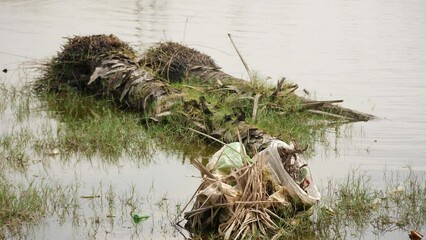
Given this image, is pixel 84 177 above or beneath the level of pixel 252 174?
beneath

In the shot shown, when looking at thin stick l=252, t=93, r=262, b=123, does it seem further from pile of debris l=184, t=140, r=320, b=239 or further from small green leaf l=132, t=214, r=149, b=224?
small green leaf l=132, t=214, r=149, b=224

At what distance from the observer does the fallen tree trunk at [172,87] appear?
969 cm

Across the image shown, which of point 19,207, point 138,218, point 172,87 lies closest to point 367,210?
point 138,218

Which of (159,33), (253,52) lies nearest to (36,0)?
(159,33)

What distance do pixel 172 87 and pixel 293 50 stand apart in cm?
686

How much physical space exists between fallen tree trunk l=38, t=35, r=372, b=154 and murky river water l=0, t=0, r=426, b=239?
0.78 meters

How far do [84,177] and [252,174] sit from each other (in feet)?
7.03

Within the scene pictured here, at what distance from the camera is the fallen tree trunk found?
9688 mm

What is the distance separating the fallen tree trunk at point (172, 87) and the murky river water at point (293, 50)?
2.55ft

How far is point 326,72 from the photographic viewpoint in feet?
49.3

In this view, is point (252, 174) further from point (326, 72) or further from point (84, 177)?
point (326, 72)

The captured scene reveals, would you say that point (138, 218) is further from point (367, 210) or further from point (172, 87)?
point (172, 87)

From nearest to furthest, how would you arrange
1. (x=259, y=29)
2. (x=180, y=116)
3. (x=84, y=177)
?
(x=84, y=177)
(x=180, y=116)
(x=259, y=29)

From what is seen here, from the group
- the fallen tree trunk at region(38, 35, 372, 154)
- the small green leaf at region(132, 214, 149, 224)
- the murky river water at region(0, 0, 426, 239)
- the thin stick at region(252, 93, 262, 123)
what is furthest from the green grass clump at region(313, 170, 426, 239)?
the thin stick at region(252, 93, 262, 123)
